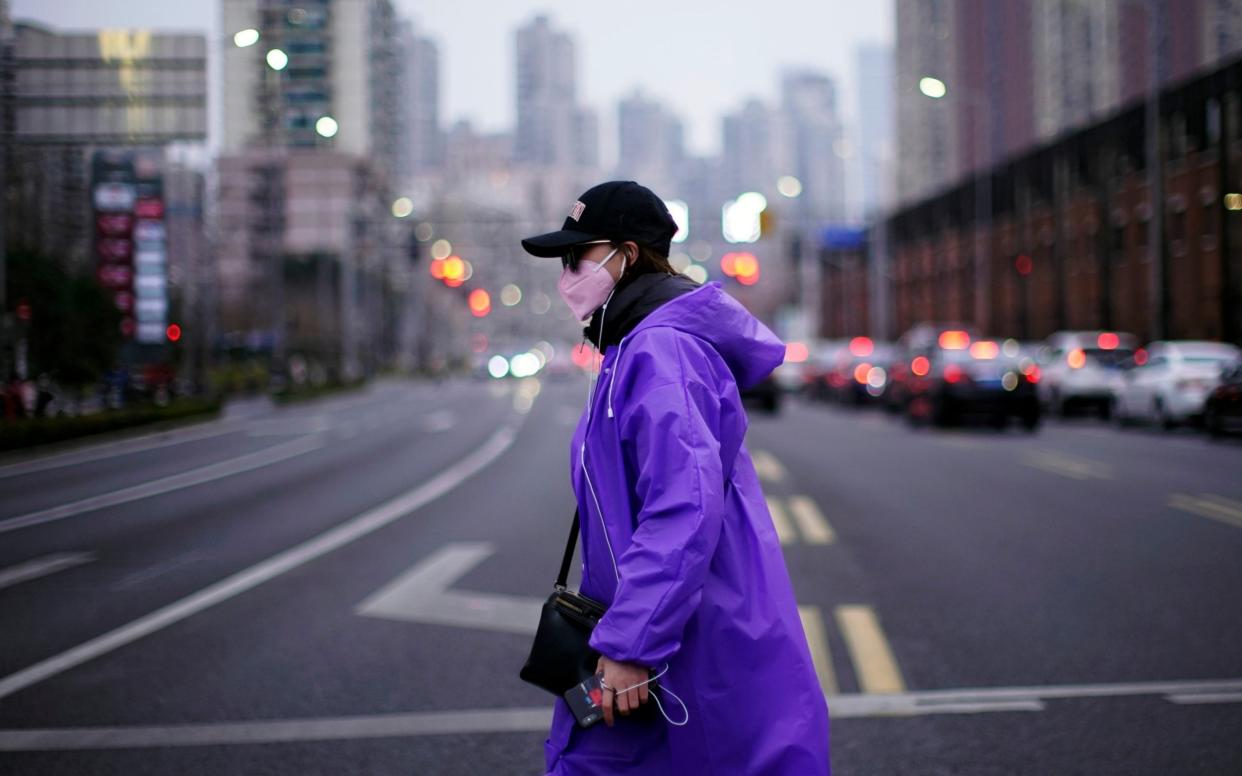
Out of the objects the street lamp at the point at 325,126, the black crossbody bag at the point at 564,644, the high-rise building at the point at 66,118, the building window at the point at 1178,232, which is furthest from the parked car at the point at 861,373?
the black crossbody bag at the point at 564,644

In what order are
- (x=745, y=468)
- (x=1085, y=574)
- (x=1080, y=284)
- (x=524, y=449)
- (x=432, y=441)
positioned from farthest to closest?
(x=1080, y=284) → (x=432, y=441) → (x=524, y=449) → (x=1085, y=574) → (x=745, y=468)

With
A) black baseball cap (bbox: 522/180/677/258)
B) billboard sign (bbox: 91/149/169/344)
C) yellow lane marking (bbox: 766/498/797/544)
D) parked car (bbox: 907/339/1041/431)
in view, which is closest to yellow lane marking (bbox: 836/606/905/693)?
yellow lane marking (bbox: 766/498/797/544)

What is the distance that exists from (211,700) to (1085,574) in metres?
6.04

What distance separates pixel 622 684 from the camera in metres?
2.83

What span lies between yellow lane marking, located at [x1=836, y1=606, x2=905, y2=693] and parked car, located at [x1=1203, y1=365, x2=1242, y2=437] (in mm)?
16660

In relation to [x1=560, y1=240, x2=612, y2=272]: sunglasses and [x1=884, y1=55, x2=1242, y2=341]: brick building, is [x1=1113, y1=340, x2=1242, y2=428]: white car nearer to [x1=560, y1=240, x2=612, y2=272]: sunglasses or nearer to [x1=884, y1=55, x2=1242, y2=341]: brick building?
[x1=884, y1=55, x2=1242, y2=341]: brick building

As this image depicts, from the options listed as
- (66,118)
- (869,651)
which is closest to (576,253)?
(869,651)

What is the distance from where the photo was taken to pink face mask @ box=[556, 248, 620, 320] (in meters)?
3.20

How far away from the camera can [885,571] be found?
385 inches

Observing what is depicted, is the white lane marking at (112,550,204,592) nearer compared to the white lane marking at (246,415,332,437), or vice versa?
the white lane marking at (112,550,204,592)

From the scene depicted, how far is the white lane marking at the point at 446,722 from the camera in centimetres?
555

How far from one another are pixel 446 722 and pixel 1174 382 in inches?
919

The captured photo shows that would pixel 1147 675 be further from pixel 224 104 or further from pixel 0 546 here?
pixel 224 104

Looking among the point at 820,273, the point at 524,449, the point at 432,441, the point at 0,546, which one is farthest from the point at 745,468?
the point at 820,273
